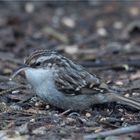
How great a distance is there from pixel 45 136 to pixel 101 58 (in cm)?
367

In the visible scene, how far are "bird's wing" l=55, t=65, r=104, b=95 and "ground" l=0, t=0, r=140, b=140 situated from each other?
243 millimetres

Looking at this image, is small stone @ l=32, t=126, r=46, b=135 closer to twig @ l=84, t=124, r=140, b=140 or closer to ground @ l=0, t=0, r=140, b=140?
ground @ l=0, t=0, r=140, b=140

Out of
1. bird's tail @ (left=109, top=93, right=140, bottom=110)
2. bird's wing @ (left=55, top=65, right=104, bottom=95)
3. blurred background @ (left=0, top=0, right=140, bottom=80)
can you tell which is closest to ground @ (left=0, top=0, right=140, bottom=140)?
blurred background @ (left=0, top=0, right=140, bottom=80)

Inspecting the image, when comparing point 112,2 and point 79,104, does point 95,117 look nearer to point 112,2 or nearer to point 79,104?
point 79,104

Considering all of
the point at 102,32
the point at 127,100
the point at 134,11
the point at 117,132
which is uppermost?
the point at 134,11

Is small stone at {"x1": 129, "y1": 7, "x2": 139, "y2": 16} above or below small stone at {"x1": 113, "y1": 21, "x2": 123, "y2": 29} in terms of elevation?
above

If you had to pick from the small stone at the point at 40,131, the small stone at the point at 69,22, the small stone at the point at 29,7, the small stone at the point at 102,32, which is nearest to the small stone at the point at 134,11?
the small stone at the point at 102,32

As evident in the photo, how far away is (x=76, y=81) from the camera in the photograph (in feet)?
22.1

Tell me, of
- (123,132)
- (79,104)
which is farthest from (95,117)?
(123,132)

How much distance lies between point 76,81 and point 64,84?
16 centimetres

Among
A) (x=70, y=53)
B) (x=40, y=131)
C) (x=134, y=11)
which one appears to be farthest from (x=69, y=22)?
(x=40, y=131)

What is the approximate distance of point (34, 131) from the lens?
245 inches

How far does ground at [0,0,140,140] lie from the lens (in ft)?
21.0

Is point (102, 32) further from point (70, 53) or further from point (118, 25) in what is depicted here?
point (70, 53)
